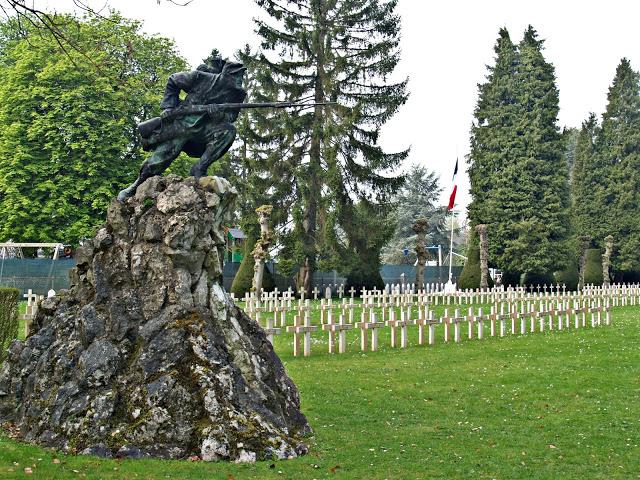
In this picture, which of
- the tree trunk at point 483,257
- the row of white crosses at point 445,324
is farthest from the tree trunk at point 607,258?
the row of white crosses at point 445,324

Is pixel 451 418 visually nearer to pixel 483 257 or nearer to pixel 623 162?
pixel 483 257

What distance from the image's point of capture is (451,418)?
13867mm

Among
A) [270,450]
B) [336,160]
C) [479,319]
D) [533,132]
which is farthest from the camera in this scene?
[533,132]

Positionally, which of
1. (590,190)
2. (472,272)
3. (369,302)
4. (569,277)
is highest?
(590,190)

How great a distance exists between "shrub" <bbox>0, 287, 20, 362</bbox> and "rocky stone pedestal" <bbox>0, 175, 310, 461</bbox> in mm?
3999

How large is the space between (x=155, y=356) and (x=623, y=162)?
54641mm

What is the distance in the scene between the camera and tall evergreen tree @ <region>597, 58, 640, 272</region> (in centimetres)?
5840

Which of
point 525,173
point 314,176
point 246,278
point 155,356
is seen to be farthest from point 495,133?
→ point 155,356

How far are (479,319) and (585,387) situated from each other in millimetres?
8875

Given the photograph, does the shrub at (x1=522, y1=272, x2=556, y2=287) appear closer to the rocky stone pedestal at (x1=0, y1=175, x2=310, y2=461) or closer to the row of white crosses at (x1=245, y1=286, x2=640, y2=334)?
the row of white crosses at (x1=245, y1=286, x2=640, y2=334)

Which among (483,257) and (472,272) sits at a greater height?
(483,257)

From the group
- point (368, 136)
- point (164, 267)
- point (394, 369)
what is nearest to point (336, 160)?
point (368, 136)

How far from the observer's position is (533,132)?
53.7m

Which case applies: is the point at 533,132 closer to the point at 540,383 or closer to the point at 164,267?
the point at 540,383
